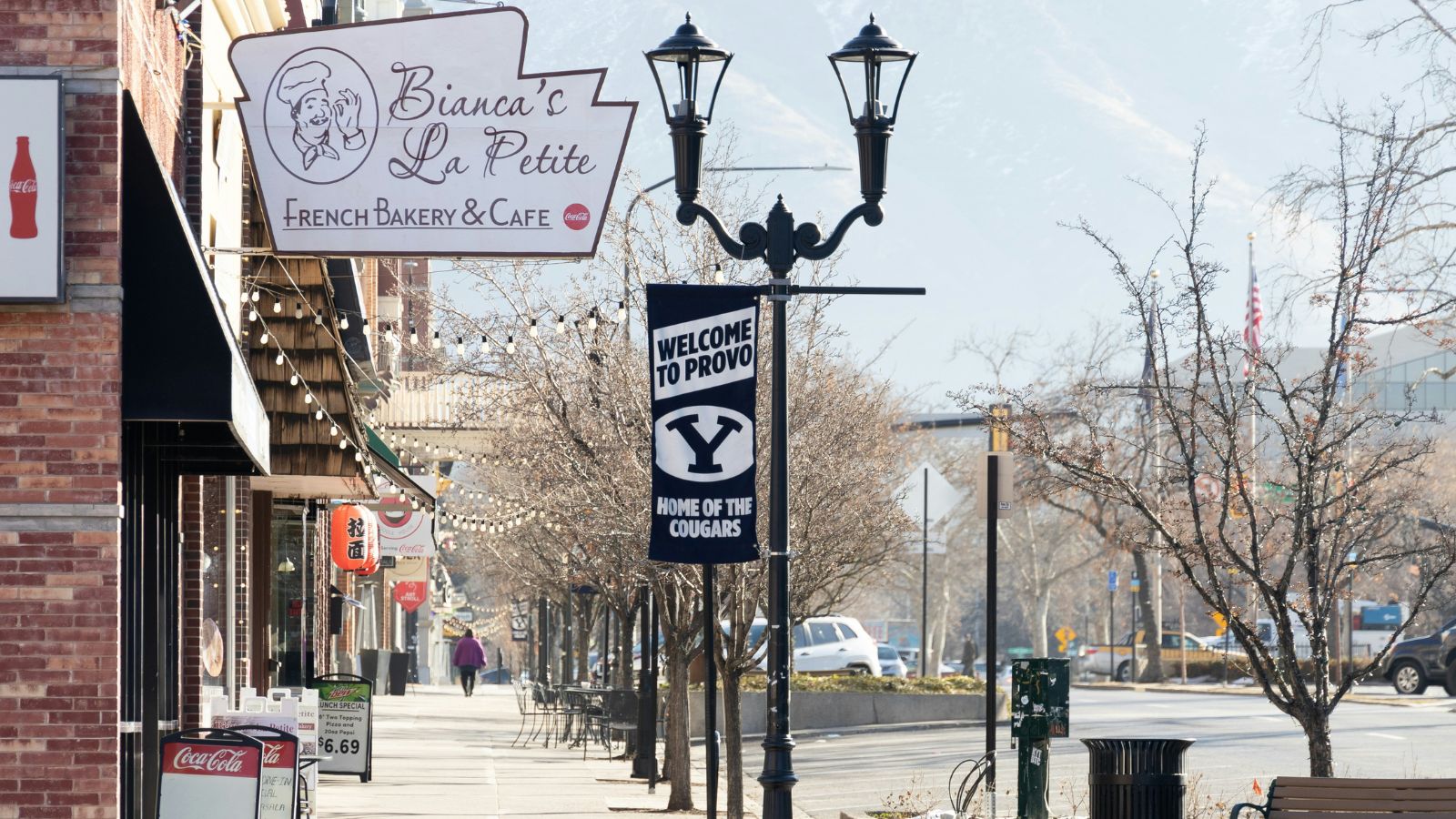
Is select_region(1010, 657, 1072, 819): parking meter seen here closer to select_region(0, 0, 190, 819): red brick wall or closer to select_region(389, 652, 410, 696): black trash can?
select_region(0, 0, 190, 819): red brick wall

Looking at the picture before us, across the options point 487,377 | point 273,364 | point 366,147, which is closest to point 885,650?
point 487,377

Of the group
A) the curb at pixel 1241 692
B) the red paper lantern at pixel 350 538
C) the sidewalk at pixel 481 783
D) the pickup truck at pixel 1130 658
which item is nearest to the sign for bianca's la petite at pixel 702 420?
the sidewalk at pixel 481 783

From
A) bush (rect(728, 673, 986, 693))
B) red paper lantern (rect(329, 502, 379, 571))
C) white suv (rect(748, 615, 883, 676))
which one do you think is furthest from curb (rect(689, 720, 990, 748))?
red paper lantern (rect(329, 502, 379, 571))

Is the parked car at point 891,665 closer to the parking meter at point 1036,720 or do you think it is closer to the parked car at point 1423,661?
the parked car at point 1423,661

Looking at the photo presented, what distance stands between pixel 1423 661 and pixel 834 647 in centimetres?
1172

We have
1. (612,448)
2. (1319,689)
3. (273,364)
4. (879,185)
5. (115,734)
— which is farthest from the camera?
(612,448)

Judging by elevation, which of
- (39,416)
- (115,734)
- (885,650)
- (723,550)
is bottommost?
(885,650)

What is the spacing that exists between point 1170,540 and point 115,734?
7224 millimetres

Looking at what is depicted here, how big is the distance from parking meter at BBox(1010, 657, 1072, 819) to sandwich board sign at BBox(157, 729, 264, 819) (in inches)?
252

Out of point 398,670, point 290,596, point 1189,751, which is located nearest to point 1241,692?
point 1189,751

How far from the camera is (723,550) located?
34.2 ft

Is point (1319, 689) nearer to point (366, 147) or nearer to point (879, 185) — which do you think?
point (879, 185)

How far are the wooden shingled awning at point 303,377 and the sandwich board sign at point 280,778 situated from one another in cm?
403

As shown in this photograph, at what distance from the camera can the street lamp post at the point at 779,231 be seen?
10.2 m
